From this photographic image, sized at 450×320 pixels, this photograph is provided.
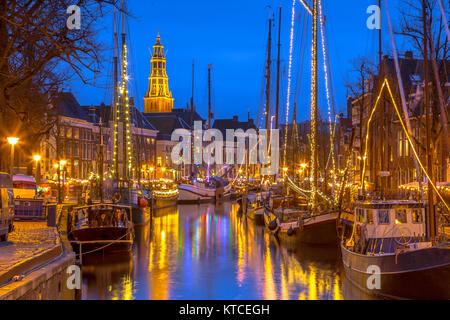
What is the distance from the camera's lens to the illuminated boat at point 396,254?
19.3 m

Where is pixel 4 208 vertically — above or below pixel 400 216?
above

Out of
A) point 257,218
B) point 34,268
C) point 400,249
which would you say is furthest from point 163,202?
point 34,268

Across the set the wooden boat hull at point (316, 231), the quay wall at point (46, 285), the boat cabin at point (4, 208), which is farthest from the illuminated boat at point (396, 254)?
the boat cabin at point (4, 208)

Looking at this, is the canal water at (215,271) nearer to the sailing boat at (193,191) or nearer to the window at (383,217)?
the window at (383,217)

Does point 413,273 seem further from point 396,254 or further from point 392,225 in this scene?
point 392,225

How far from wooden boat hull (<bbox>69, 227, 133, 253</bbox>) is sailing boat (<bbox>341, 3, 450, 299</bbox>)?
42.3 feet

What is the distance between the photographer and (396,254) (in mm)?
20734

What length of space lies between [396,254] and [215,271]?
11755 millimetres

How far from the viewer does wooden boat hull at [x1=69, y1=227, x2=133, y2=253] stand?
3356 cm

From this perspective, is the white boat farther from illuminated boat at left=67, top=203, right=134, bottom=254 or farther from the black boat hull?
illuminated boat at left=67, top=203, right=134, bottom=254

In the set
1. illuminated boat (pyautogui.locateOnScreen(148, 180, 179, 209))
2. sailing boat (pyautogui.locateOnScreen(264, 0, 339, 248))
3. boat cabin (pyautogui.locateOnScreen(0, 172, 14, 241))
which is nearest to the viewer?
boat cabin (pyautogui.locateOnScreen(0, 172, 14, 241))

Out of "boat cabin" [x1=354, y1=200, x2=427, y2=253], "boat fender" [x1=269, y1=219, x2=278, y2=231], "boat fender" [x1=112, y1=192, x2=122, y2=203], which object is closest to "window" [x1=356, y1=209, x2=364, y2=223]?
"boat cabin" [x1=354, y1=200, x2=427, y2=253]
